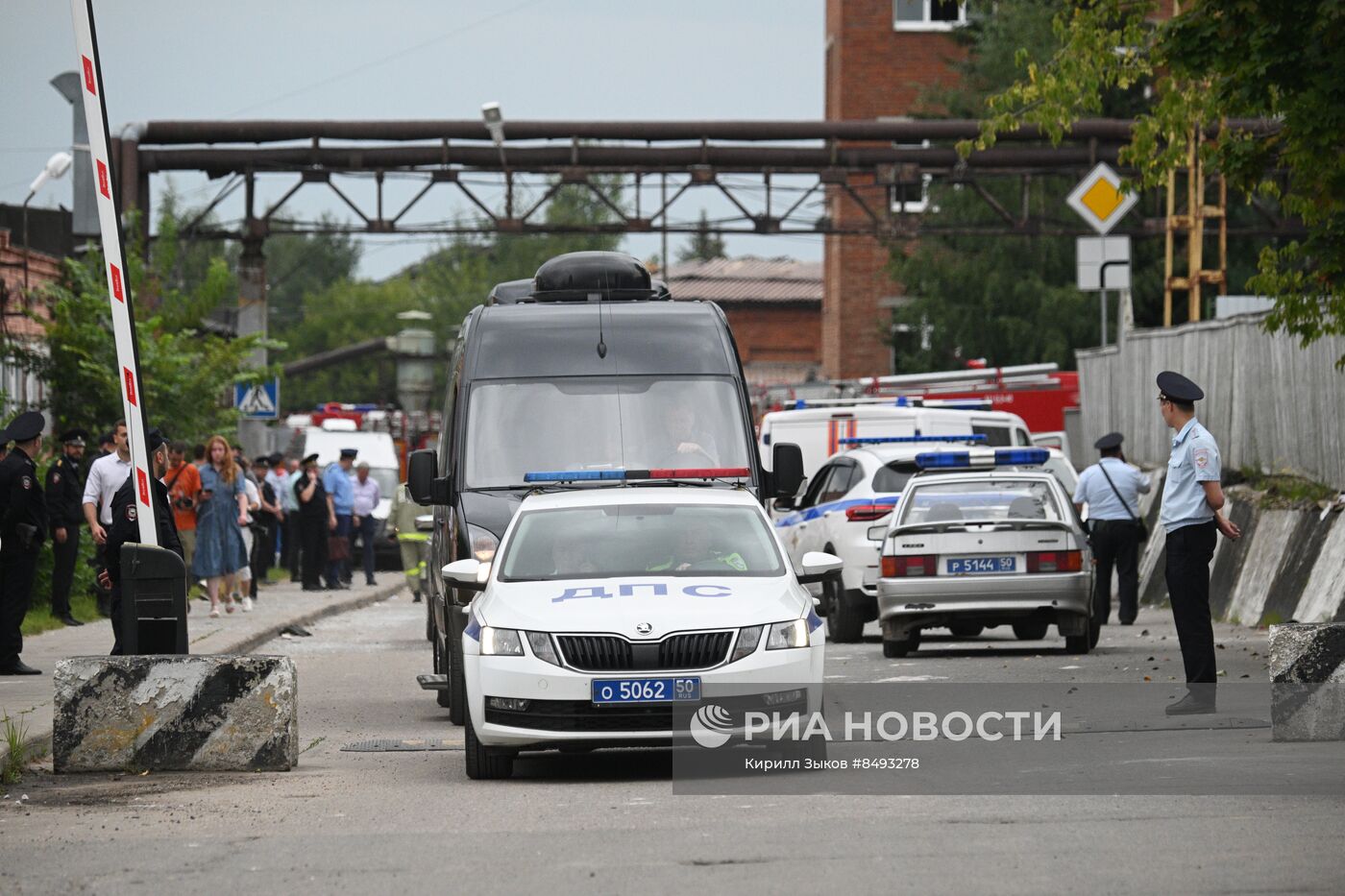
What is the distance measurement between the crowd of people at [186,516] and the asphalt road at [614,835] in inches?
145

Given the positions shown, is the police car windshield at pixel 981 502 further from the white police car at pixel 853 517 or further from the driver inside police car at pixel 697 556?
the driver inside police car at pixel 697 556

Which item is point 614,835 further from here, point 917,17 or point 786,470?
point 917,17

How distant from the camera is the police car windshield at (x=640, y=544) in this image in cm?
1161

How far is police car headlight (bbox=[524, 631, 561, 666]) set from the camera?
1070cm

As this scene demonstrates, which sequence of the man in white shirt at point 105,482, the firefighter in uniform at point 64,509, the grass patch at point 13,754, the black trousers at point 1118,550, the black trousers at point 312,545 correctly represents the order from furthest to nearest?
the black trousers at point 312,545, the black trousers at point 1118,550, the firefighter in uniform at point 64,509, the man in white shirt at point 105,482, the grass patch at point 13,754

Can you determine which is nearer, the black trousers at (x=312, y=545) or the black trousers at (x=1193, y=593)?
the black trousers at (x=1193, y=593)

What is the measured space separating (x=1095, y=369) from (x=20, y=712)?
23443 millimetres

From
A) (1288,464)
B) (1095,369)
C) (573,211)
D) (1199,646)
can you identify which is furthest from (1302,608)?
(573,211)

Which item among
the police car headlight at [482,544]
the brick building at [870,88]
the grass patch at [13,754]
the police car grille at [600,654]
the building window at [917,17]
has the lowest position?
the grass patch at [13,754]

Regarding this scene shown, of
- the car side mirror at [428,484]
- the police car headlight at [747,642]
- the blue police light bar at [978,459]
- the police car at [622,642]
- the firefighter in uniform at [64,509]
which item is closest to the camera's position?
the police car at [622,642]

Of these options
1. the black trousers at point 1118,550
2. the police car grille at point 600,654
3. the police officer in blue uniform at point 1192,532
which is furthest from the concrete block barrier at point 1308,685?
the black trousers at point 1118,550

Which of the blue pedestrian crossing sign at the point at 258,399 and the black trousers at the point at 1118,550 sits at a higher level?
the blue pedestrian crossing sign at the point at 258,399

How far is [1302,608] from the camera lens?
763 inches

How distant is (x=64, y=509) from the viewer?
2058 cm
